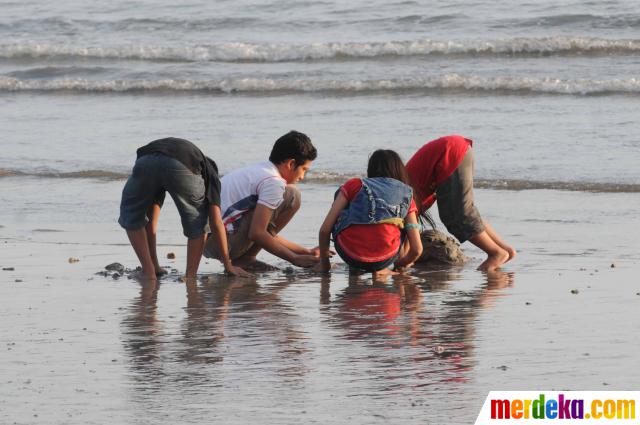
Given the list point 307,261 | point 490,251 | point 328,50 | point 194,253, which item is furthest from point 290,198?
point 328,50

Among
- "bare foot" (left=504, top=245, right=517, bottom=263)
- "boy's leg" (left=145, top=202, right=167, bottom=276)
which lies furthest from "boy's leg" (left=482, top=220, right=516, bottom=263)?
"boy's leg" (left=145, top=202, right=167, bottom=276)

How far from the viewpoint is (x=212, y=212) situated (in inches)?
268

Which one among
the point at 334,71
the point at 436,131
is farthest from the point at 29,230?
the point at 334,71

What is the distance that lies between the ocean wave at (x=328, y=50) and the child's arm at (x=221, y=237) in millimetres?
12946

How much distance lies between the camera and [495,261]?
712 centimetres

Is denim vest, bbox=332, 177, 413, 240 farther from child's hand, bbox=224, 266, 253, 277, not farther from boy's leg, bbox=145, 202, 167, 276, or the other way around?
boy's leg, bbox=145, 202, 167, 276

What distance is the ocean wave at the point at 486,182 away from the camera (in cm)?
980

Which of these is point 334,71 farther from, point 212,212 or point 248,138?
point 212,212

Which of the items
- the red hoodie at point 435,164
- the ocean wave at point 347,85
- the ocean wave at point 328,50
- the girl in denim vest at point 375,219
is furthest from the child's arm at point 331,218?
the ocean wave at point 328,50

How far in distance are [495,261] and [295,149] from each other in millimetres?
1311

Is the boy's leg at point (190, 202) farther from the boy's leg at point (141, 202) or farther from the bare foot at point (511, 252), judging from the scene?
the bare foot at point (511, 252)

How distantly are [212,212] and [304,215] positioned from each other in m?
2.28

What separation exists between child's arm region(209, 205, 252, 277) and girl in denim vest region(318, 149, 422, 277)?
495 millimetres

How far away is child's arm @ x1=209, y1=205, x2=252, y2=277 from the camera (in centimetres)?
681
